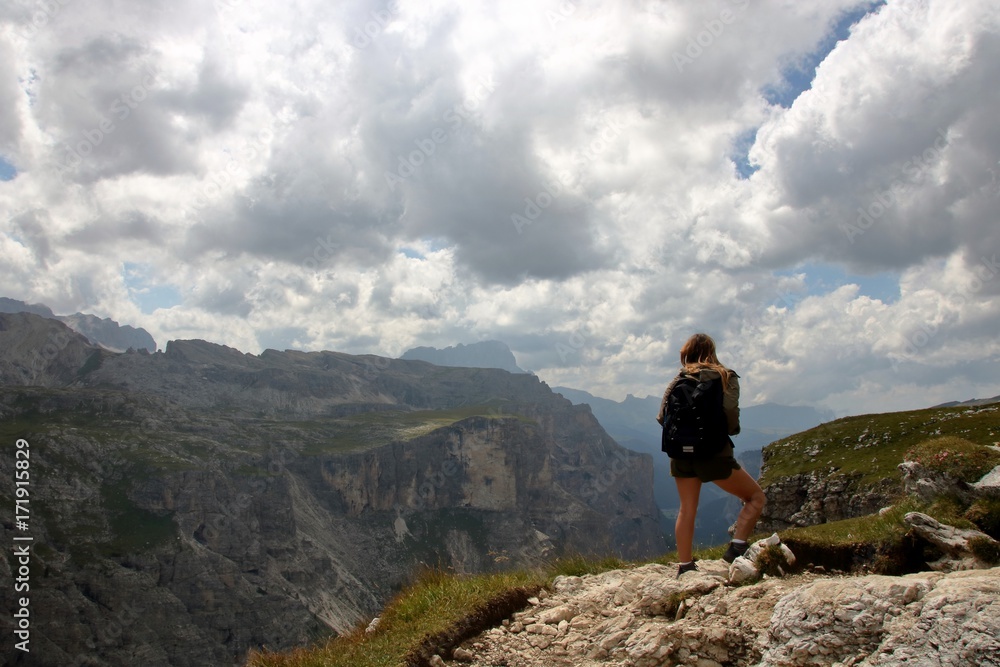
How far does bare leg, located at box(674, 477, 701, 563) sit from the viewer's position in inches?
380

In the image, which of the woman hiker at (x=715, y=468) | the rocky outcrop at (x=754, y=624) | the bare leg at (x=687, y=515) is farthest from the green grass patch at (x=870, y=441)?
the rocky outcrop at (x=754, y=624)

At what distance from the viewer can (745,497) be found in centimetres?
988

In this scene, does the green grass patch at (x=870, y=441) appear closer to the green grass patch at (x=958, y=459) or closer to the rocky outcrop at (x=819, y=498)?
the rocky outcrop at (x=819, y=498)

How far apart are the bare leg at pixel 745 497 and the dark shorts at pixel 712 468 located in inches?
9.0

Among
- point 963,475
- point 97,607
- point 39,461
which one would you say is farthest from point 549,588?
point 39,461

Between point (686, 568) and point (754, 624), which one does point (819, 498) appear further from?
point (754, 624)

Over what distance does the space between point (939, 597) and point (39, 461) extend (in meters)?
241

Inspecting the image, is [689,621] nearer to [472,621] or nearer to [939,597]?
[939,597]

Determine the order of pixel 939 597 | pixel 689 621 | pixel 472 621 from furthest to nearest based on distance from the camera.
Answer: pixel 472 621 → pixel 689 621 → pixel 939 597

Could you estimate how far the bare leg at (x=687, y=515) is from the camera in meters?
9.65

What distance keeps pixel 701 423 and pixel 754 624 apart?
3.10 m

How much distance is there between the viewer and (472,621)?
30.5ft

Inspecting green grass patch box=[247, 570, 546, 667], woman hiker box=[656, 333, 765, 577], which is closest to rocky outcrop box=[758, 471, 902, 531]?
woman hiker box=[656, 333, 765, 577]

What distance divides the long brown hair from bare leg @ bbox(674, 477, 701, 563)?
1.81m
